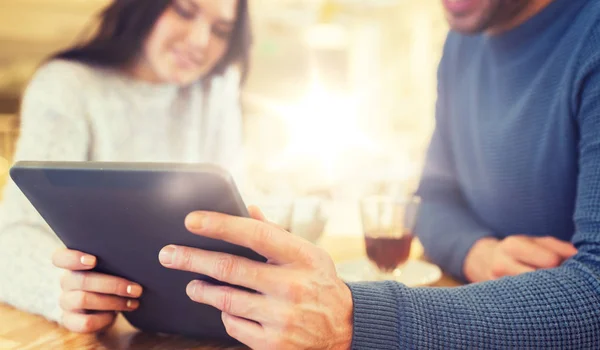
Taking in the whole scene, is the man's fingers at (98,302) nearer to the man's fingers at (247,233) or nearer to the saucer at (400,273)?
the man's fingers at (247,233)

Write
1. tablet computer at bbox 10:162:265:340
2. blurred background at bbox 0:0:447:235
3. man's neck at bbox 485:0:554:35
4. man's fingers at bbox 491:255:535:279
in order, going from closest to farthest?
tablet computer at bbox 10:162:265:340
man's fingers at bbox 491:255:535:279
man's neck at bbox 485:0:554:35
blurred background at bbox 0:0:447:235

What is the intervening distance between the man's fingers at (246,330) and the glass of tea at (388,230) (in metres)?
0.36

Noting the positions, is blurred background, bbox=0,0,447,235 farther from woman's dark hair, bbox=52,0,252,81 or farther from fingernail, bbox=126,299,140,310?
fingernail, bbox=126,299,140,310

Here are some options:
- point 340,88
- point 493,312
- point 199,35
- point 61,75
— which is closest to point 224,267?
point 493,312

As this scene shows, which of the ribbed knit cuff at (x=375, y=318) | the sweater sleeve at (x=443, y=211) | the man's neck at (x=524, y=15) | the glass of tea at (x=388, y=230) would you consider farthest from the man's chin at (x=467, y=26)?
the ribbed knit cuff at (x=375, y=318)

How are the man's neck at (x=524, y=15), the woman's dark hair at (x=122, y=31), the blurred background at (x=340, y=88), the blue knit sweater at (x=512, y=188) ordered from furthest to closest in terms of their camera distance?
the blurred background at (x=340, y=88), the woman's dark hair at (x=122, y=31), the man's neck at (x=524, y=15), the blue knit sweater at (x=512, y=188)

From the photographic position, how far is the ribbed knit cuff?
0.52 meters

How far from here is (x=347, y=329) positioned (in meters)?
0.52

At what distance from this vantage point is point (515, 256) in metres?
0.79

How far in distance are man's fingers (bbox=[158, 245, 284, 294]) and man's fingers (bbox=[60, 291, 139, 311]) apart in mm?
131

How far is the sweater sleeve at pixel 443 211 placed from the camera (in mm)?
934

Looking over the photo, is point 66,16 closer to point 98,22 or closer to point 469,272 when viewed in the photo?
point 98,22

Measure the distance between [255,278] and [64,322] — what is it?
11.3 inches

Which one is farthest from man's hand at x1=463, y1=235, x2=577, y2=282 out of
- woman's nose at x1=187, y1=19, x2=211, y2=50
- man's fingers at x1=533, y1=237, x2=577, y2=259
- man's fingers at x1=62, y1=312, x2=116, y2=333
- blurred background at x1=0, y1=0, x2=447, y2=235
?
blurred background at x1=0, y1=0, x2=447, y2=235
